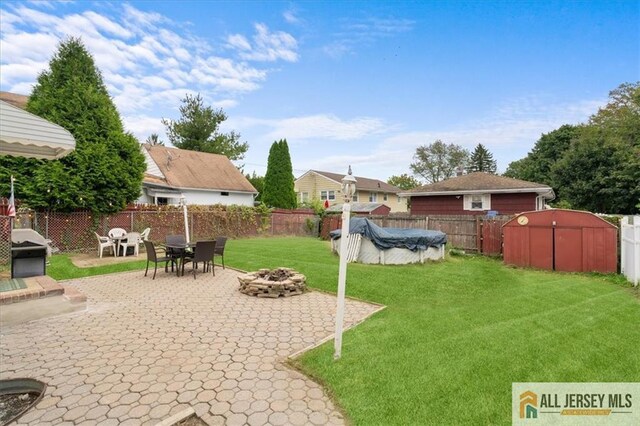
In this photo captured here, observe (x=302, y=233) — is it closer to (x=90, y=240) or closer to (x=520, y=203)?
(x=90, y=240)

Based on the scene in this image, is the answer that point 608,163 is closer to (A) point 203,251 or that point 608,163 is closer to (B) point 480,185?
(B) point 480,185

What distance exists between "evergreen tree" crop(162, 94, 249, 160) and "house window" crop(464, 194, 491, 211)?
83.3 feet

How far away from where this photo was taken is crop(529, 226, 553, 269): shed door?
373 inches

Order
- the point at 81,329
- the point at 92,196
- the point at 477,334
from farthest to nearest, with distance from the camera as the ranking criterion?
the point at 92,196 < the point at 81,329 < the point at 477,334

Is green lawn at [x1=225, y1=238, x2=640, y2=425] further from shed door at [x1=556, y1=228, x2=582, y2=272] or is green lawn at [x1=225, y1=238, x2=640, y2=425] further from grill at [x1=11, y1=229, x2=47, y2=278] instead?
grill at [x1=11, y1=229, x2=47, y2=278]

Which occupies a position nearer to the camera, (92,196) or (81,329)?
(81,329)

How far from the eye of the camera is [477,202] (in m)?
19.1

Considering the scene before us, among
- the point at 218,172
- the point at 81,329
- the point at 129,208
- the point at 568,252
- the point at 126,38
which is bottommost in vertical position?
the point at 81,329

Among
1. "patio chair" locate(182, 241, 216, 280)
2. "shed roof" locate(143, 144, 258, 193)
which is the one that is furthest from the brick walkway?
"shed roof" locate(143, 144, 258, 193)

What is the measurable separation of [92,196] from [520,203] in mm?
20793

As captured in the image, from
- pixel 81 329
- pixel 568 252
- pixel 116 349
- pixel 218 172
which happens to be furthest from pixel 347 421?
pixel 218 172

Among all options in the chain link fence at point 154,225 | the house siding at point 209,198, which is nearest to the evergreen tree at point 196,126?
the house siding at point 209,198

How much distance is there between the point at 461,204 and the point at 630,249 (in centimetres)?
1211

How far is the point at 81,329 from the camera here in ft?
15.9
